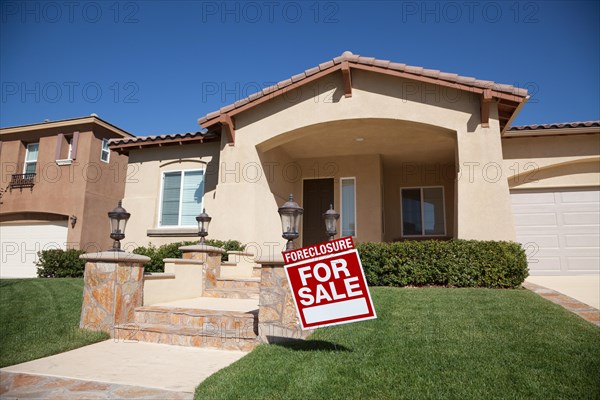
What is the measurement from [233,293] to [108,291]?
2.50m

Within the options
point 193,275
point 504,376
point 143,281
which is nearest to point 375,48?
point 193,275

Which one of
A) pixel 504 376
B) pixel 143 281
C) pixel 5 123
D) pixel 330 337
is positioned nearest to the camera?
pixel 504 376

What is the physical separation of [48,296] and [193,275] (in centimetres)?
291

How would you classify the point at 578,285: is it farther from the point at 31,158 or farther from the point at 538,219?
the point at 31,158

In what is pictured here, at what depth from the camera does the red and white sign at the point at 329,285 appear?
4117 millimetres

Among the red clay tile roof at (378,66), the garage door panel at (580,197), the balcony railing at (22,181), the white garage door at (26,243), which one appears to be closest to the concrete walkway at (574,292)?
the garage door panel at (580,197)

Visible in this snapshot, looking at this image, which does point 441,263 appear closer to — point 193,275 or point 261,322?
point 261,322

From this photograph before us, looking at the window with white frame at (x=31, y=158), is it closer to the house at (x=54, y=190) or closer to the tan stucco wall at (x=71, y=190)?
the house at (x=54, y=190)

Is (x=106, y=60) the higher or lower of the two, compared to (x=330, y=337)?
higher

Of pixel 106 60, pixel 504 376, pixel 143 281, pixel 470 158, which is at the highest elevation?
pixel 106 60

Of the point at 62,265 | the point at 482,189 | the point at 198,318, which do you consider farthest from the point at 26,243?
the point at 482,189

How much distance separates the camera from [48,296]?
756cm

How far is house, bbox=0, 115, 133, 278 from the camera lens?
16.0 metres

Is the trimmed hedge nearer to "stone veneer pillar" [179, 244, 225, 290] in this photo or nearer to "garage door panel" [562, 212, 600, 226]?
"stone veneer pillar" [179, 244, 225, 290]
